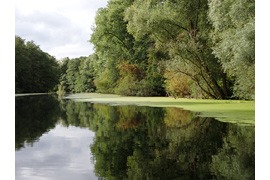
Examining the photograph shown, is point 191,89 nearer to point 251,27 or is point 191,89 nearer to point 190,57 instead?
point 190,57

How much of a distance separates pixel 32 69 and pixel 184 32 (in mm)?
29011

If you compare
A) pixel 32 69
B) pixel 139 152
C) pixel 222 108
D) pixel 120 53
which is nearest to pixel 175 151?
pixel 139 152

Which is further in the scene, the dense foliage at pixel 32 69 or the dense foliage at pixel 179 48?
the dense foliage at pixel 32 69

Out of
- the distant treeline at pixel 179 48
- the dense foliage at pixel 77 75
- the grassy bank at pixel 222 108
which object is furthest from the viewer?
the dense foliage at pixel 77 75

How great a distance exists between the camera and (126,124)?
466 inches

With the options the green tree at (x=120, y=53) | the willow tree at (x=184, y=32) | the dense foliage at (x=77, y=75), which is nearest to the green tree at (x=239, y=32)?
the willow tree at (x=184, y=32)

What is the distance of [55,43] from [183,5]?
43.8 feet

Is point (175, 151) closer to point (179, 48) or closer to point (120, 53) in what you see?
point (179, 48)

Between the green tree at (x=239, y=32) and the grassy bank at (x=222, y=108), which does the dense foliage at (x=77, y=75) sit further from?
the green tree at (x=239, y=32)

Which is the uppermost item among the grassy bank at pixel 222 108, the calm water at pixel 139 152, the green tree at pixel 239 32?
the green tree at pixel 239 32

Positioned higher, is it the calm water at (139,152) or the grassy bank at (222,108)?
the grassy bank at (222,108)

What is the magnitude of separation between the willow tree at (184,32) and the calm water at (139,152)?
10.9 metres

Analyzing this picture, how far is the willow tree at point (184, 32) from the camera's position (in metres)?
21.3
